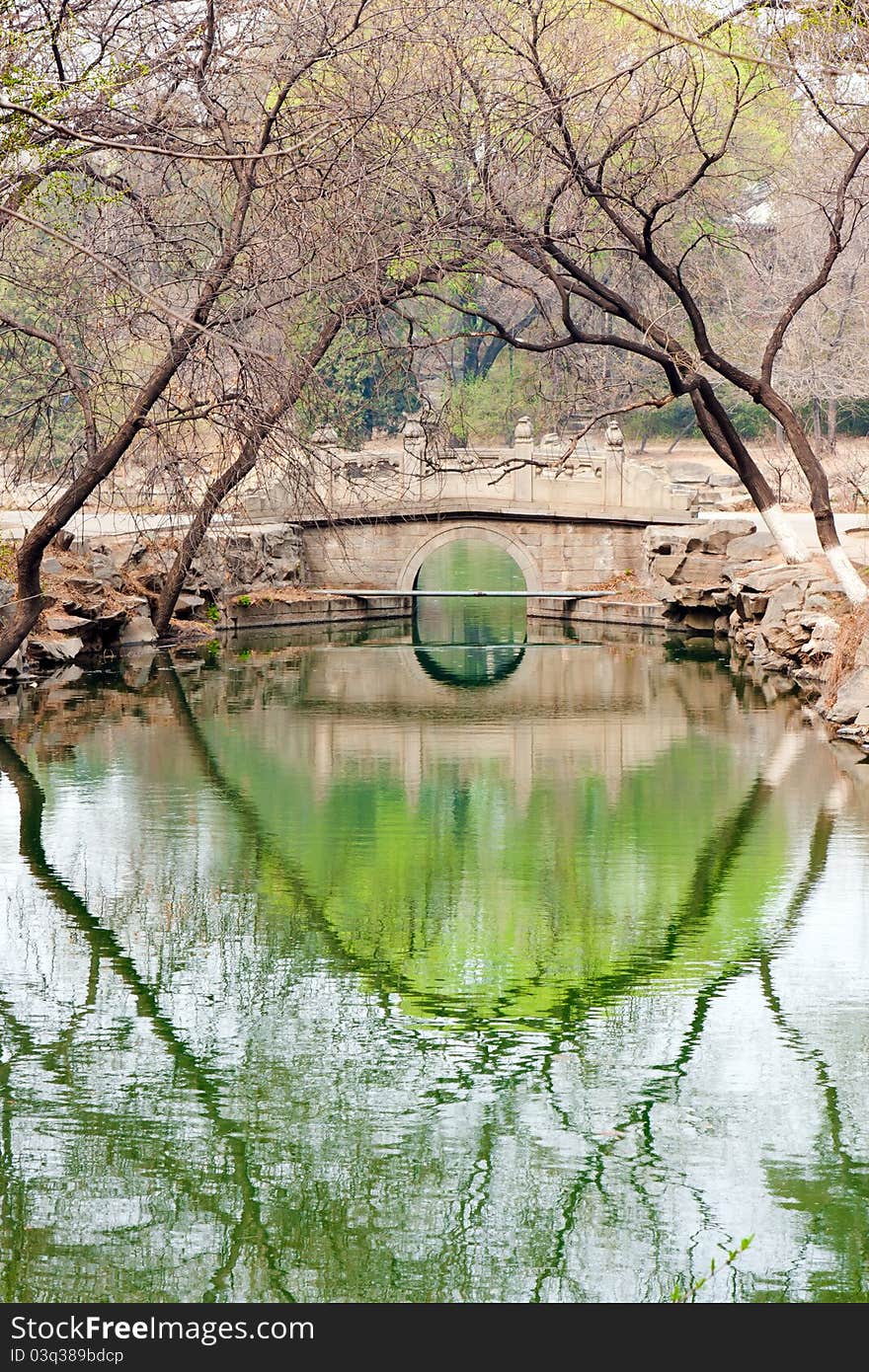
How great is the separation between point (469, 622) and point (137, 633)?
9072 millimetres

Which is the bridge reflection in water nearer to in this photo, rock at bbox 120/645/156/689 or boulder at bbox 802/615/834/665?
rock at bbox 120/645/156/689

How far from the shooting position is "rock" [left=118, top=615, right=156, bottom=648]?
24.8m

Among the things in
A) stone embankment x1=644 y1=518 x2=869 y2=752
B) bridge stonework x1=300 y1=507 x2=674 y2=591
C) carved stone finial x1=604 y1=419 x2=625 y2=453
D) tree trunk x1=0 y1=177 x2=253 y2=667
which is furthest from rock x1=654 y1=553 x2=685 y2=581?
tree trunk x1=0 y1=177 x2=253 y2=667

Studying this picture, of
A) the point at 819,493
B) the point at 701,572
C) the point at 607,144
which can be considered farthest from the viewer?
the point at 701,572

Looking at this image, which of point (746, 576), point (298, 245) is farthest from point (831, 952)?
point (746, 576)

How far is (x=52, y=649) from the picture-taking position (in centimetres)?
2195

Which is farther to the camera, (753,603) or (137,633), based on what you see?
(137,633)

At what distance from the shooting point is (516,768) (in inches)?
635

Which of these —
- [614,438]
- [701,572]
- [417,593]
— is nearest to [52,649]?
[417,593]

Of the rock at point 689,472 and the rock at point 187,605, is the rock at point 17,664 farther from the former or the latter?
the rock at point 689,472

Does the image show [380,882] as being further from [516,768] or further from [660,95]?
[660,95]

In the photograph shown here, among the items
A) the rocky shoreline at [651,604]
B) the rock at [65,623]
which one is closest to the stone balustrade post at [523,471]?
the rocky shoreline at [651,604]

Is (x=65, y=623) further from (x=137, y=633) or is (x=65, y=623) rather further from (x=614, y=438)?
(x=614, y=438)
